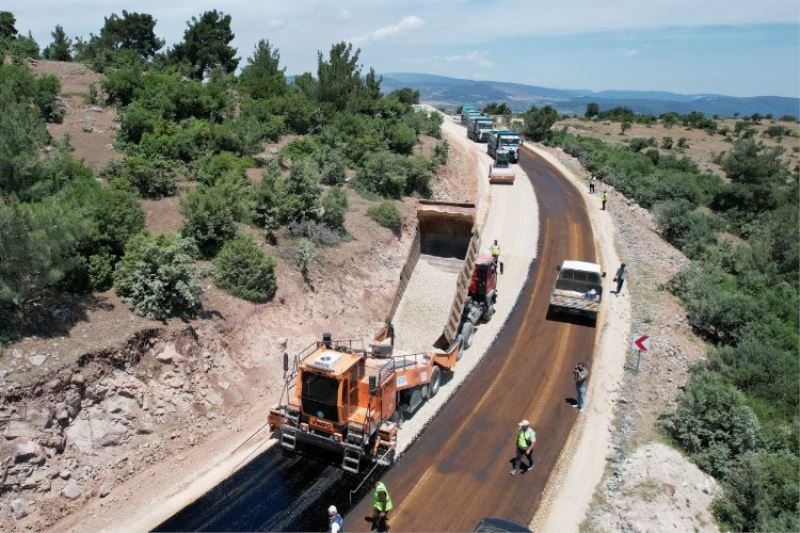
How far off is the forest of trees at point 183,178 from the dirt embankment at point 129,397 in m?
0.93

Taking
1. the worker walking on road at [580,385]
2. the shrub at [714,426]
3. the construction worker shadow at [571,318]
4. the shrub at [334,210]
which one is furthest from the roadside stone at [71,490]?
the construction worker shadow at [571,318]

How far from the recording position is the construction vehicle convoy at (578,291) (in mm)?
21797

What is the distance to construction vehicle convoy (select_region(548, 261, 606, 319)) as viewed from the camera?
2180 cm

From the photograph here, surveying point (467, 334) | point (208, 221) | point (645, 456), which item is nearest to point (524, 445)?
point (645, 456)

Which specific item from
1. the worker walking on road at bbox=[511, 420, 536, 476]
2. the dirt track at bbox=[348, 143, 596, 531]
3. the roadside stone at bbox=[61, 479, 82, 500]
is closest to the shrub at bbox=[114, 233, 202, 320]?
the roadside stone at bbox=[61, 479, 82, 500]

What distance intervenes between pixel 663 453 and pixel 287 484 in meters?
10.2

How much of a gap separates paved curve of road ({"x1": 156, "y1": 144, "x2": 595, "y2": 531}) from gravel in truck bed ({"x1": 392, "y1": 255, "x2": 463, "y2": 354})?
217cm

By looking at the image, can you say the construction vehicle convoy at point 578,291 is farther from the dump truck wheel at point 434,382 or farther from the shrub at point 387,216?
the shrub at point 387,216

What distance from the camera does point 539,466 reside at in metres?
14.3

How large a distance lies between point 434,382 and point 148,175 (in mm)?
15773

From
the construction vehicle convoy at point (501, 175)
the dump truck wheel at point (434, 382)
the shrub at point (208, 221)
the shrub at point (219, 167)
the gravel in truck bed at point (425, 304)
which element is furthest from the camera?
the construction vehicle convoy at point (501, 175)

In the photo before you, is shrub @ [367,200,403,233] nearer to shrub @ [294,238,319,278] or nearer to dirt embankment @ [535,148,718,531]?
shrub @ [294,238,319,278]

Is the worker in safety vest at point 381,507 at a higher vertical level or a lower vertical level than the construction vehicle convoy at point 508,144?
lower

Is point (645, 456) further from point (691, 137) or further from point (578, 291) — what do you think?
point (691, 137)
